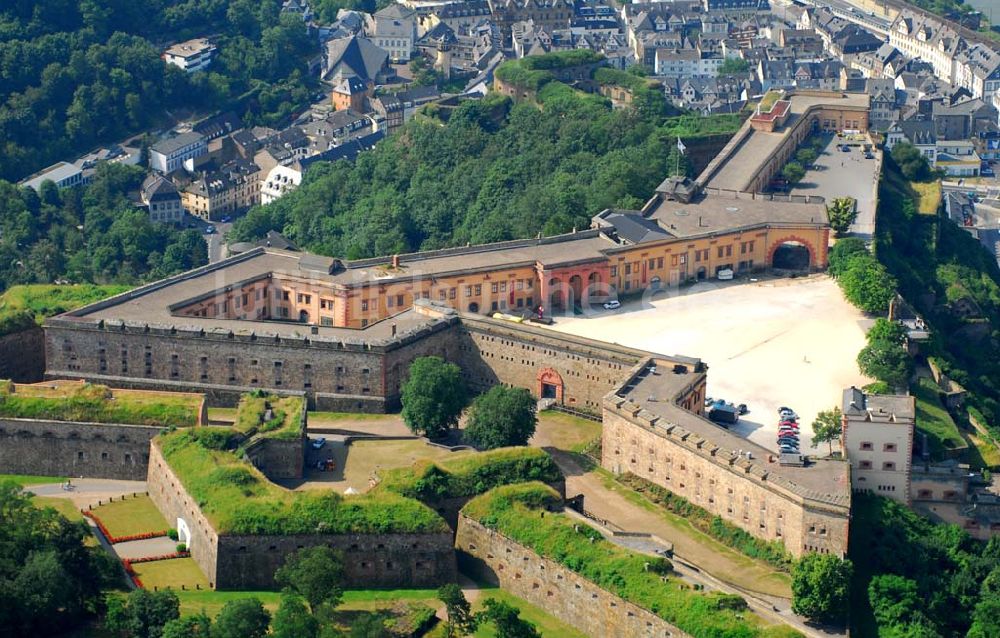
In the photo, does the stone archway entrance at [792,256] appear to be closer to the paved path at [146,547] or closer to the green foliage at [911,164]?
the green foliage at [911,164]

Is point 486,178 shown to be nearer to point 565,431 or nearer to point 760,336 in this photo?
point 760,336

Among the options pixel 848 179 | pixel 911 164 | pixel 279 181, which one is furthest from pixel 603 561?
pixel 279 181

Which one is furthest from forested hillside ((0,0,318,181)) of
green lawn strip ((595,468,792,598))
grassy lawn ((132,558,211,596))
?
green lawn strip ((595,468,792,598))

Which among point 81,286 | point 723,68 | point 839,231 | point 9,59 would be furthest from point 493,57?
point 81,286

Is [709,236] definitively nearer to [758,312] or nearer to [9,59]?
[758,312]

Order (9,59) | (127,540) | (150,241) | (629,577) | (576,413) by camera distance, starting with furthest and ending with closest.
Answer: (9,59)
(150,241)
(576,413)
(127,540)
(629,577)

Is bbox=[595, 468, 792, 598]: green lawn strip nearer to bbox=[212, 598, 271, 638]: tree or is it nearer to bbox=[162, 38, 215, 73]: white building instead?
bbox=[212, 598, 271, 638]: tree

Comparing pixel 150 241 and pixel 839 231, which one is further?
pixel 150 241

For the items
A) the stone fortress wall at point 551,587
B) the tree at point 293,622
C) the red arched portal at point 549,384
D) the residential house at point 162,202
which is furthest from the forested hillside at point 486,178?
the tree at point 293,622
